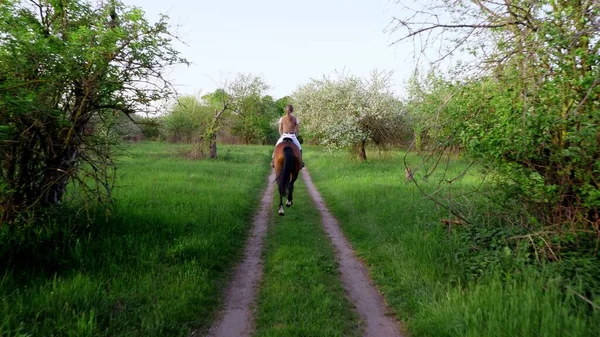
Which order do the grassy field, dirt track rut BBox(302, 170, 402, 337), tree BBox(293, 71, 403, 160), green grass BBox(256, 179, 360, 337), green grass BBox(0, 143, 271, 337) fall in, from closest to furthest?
the grassy field < green grass BBox(0, 143, 271, 337) < green grass BBox(256, 179, 360, 337) < dirt track rut BBox(302, 170, 402, 337) < tree BBox(293, 71, 403, 160)

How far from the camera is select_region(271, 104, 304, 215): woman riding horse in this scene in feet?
28.9

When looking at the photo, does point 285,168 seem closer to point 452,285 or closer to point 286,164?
point 286,164

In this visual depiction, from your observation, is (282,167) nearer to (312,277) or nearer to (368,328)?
(312,277)

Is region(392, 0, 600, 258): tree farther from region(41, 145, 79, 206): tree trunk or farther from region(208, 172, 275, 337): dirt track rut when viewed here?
region(41, 145, 79, 206): tree trunk

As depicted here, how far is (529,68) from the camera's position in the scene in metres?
4.44

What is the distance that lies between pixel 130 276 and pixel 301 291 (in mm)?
2165

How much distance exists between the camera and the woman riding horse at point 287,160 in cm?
880

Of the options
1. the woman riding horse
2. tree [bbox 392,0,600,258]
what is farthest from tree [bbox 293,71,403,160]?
tree [bbox 392,0,600,258]

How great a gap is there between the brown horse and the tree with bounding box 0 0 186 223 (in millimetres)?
3759

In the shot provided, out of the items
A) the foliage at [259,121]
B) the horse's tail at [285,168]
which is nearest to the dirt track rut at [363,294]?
the horse's tail at [285,168]

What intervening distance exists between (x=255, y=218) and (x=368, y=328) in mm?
5174

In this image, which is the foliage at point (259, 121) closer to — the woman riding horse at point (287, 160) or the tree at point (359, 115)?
the tree at point (359, 115)

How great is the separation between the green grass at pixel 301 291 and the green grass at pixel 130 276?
677mm

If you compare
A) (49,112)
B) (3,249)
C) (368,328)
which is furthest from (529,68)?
(3,249)
